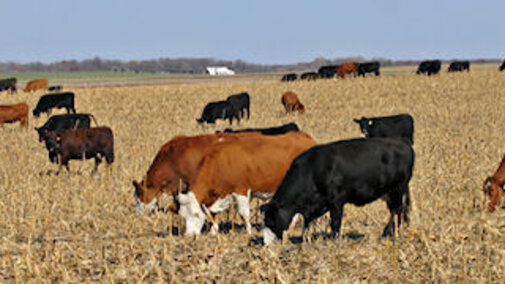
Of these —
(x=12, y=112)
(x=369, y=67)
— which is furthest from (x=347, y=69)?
(x=12, y=112)

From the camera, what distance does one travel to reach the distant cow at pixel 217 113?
28.6m

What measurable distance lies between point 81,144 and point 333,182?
399 inches

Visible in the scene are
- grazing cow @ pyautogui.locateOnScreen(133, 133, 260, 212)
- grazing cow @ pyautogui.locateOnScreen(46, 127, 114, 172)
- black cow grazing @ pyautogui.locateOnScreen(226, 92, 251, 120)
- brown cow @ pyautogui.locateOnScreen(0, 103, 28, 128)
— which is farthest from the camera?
black cow grazing @ pyautogui.locateOnScreen(226, 92, 251, 120)

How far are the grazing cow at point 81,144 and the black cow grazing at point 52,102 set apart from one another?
16723mm

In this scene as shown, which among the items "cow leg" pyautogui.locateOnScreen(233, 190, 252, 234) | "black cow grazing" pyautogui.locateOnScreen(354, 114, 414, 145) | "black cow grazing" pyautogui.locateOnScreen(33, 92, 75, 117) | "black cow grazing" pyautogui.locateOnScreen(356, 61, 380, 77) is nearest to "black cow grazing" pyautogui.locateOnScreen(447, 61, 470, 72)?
"black cow grazing" pyautogui.locateOnScreen(356, 61, 380, 77)

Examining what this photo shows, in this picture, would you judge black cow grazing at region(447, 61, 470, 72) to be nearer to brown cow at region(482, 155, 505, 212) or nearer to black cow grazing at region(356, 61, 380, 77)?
black cow grazing at region(356, 61, 380, 77)

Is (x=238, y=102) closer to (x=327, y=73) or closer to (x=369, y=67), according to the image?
(x=327, y=73)

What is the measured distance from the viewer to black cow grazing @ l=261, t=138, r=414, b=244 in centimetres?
816

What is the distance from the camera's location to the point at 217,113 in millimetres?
28906

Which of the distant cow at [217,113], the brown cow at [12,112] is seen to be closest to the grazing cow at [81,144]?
the distant cow at [217,113]

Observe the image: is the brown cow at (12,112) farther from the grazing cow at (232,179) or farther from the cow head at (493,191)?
the cow head at (493,191)

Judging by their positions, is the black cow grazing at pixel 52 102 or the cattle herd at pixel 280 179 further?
the black cow grazing at pixel 52 102

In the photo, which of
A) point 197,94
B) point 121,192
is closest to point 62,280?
point 121,192

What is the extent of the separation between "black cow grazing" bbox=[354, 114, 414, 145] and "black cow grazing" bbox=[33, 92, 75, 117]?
62.3 ft
